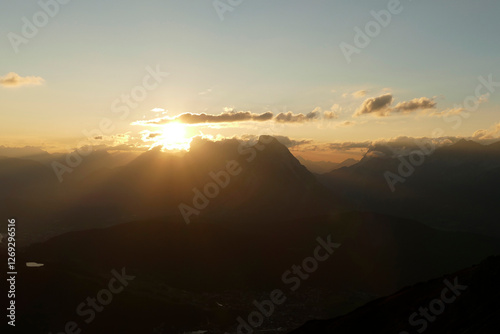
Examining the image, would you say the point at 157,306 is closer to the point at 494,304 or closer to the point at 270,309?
the point at 270,309

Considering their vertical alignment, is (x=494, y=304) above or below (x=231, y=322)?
above

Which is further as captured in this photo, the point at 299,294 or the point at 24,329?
the point at 299,294

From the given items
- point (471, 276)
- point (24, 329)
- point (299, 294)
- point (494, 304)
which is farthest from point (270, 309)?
point (494, 304)

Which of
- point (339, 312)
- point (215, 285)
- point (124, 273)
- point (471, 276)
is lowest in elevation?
point (339, 312)

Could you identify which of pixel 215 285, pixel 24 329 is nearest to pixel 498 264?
pixel 24 329

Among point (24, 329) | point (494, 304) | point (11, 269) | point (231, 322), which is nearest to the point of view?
point (494, 304)

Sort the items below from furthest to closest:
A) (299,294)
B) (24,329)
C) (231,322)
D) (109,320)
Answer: (299,294), (231,322), (109,320), (24,329)
